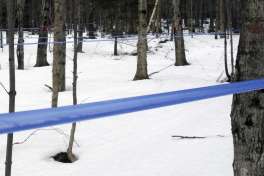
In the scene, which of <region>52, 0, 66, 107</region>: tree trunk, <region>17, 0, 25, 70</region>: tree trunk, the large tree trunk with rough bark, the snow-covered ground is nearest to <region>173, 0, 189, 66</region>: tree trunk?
<region>17, 0, 25, 70</region>: tree trunk

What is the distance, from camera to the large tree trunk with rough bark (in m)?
3.01

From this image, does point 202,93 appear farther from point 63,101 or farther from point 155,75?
point 155,75

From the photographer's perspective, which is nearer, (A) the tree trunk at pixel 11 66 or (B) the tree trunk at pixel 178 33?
(A) the tree trunk at pixel 11 66

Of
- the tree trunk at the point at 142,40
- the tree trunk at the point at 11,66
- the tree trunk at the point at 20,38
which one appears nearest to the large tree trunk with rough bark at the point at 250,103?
the tree trunk at the point at 11,66

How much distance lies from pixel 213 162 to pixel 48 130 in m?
3.04

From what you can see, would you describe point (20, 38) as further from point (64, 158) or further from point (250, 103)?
point (250, 103)

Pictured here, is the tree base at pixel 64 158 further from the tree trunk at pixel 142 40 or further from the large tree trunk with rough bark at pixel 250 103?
the tree trunk at pixel 142 40

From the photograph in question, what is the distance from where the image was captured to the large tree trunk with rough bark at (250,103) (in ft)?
9.88

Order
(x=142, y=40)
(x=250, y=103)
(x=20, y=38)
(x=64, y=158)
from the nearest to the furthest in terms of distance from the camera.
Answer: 1. (x=250, y=103)
2. (x=64, y=158)
3. (x=142, y=40)
4. (x=20, y=38)

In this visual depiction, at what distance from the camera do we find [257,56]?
119 inches

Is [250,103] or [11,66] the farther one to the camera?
[11,66]

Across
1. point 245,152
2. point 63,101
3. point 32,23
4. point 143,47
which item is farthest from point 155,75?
point 32,23

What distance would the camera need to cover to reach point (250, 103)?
307 centimetres

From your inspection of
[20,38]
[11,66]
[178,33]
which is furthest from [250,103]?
[20,38]
